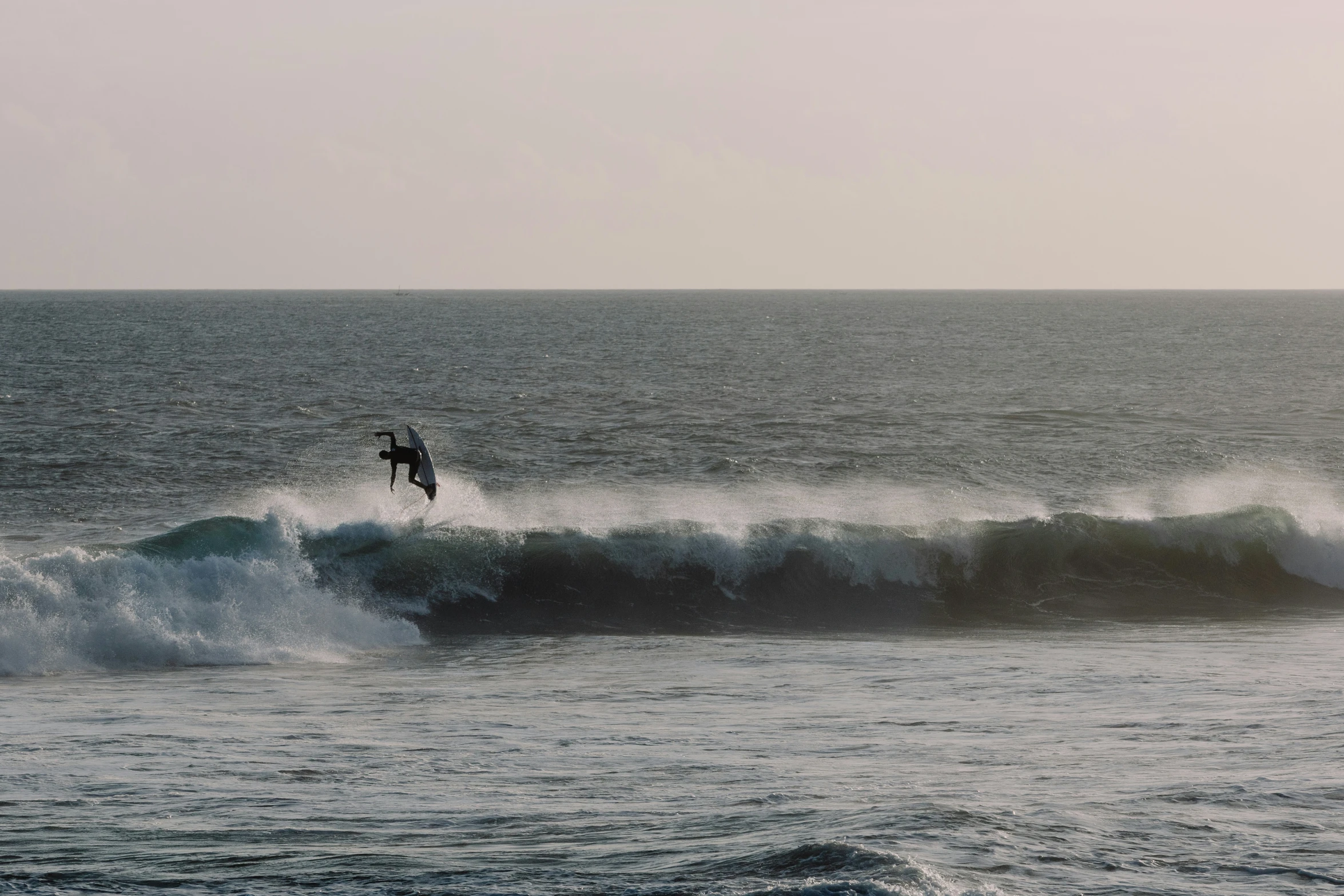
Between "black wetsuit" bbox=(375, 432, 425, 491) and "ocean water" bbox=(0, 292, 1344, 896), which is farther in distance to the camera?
"black wetsuit" bbox=(375, 432, 425, 491)

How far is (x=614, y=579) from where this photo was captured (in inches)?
873

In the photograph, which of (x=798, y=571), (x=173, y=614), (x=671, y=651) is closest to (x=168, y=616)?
(x=173, y=614)

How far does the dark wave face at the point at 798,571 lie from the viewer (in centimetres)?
2066

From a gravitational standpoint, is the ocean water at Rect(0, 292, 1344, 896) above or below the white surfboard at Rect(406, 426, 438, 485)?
below

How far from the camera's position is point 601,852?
29.7 ft

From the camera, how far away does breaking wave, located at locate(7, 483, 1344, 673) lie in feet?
58.2

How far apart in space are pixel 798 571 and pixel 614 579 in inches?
127

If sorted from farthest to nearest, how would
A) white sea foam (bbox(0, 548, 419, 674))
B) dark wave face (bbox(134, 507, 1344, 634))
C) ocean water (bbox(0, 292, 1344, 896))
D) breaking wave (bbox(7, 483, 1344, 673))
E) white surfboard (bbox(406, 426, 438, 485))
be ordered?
1. dark wave face (bbox(134, 507, 1344, 634))
2. white surfboard (bbox(406, 426, 438, 485))
3. breaking wave (bbox(7, 483, 1344, 673))
4. white sea foam (bbox(0, 548, 419, 674))
5. ocean water (bbox(0, 292, 1344, 896))

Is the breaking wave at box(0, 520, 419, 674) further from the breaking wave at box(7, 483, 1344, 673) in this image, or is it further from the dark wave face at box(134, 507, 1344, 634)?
the dark wave face at box(134, 507, 1344, 634)

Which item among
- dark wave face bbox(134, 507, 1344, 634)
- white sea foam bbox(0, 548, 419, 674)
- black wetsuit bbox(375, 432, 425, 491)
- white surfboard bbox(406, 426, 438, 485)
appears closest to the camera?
white sea foam bbox(0, 548, 419, 674)

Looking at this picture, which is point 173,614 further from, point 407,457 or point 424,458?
Answer: point 424,458

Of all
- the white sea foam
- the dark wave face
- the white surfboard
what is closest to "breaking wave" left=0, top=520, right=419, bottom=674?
the white sea foam

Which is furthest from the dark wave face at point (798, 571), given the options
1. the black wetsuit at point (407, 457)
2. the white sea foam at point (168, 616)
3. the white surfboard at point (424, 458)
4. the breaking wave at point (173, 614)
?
the black wetsuit at point (407, 457)

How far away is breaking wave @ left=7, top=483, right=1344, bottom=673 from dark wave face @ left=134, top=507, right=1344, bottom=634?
0.04 m
